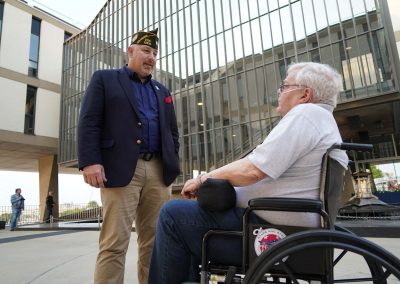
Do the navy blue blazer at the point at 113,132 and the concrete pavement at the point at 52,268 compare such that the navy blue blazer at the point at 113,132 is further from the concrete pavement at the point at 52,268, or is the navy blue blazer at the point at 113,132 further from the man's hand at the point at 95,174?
the concrete pavement at the point at 52,268

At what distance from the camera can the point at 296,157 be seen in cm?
139

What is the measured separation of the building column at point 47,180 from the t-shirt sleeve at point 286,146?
991 inches

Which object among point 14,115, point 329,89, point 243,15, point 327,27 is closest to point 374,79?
point 327,27

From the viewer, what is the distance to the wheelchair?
1196mm

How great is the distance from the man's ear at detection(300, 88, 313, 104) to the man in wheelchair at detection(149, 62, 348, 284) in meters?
0.06

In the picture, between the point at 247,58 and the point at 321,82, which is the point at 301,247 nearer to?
the point at 321,82

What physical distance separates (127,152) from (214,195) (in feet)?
3.09

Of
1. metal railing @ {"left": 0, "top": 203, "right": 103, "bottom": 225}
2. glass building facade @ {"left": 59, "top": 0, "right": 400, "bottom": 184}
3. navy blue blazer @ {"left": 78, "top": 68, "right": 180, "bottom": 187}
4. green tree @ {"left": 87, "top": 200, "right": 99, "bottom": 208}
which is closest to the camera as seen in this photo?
navy blue blazer @ {"left": 78, "top": 68, "right": 180, "bottom": 187}

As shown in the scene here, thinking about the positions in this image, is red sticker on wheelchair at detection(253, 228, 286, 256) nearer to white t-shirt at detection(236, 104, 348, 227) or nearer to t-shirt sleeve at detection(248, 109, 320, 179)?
white t-shirt at detection(236, 104, 348, 227)

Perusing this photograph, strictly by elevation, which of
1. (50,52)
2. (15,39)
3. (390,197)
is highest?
(50,52)

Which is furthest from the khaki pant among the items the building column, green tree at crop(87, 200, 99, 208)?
green tree at crop(87, 200, 99, 208)

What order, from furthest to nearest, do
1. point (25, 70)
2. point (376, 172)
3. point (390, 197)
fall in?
point (25, 70)
point (376, 172)
point (390, 197)

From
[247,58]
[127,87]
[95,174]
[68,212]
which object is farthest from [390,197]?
[68,212]

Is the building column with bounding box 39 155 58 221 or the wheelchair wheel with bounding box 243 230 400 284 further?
the building column with bounding box 39 155 58 221
